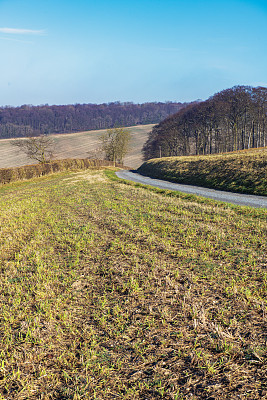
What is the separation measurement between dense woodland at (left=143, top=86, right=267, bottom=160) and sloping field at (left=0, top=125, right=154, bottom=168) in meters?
22.2

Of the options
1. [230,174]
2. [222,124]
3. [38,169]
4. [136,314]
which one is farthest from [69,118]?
[136,314]

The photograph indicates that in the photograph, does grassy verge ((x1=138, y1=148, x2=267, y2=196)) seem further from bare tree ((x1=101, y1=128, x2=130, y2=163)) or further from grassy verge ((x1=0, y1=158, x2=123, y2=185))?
bare tree ((x1=101, y1=128, x2=130, y2=163))

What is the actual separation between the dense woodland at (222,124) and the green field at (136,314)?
57.1 m

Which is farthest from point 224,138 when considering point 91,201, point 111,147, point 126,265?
point 126,265

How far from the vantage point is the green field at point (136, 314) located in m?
2.89

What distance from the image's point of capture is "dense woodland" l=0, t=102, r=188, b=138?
6299 inches

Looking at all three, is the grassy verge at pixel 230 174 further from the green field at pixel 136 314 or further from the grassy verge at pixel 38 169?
the grassy verge at pixel 38 169

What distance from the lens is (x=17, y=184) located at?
3375 cm

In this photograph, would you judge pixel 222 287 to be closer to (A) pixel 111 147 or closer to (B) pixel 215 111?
(B) pixel 215 111

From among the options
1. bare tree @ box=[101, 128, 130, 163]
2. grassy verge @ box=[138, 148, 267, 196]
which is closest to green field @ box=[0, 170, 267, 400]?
grassy verge @ box=[138, 148, 267, 196]

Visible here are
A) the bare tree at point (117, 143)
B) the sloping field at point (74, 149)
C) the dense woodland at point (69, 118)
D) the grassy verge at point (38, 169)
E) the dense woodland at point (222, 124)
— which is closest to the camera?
the grassy verge at point (38, 169)

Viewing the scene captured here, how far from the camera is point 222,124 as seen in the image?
212ft

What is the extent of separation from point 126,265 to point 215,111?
6231 centimetres

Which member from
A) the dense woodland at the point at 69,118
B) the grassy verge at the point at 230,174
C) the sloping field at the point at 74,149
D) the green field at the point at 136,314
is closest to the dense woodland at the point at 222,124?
the sloping field at the point at 74,149
